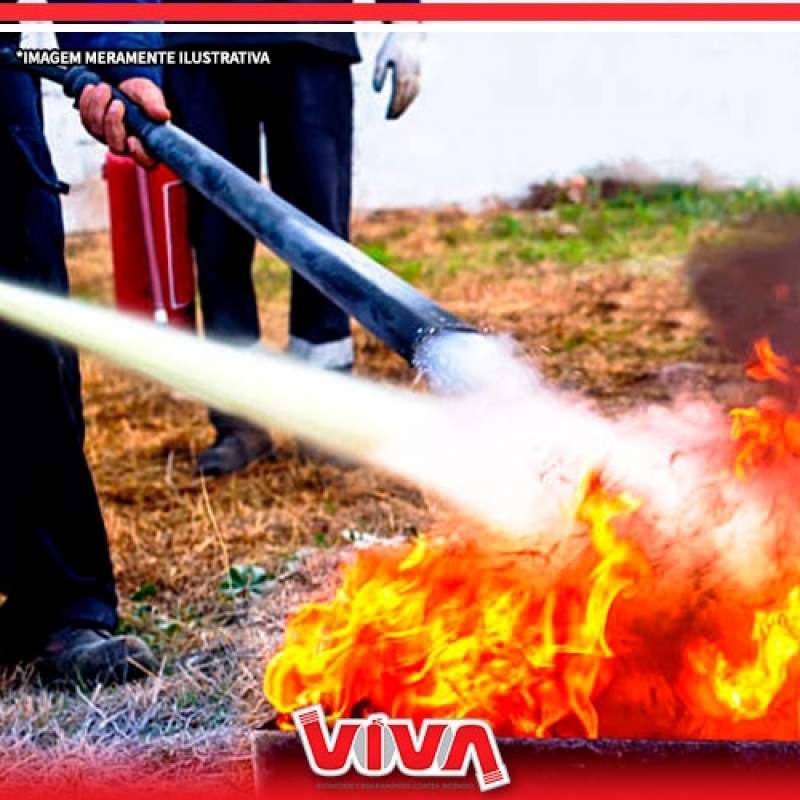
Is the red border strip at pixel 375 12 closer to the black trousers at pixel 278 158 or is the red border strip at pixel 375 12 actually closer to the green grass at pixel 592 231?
the black trousers at pixel 278 158

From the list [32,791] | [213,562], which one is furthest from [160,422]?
[32,791]

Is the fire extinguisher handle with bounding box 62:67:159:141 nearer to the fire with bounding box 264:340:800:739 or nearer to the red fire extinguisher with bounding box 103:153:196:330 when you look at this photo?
the red fire extinguisher with bounding box 103:153:196:330

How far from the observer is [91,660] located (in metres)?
2.95

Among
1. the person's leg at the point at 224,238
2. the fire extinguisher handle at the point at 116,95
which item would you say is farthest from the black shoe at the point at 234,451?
the fire extinguisher handle at the point at 116,95

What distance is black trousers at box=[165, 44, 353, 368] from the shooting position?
2.83m

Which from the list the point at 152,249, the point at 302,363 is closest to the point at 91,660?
the point at 302,363

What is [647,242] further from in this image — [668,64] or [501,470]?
[501,470]

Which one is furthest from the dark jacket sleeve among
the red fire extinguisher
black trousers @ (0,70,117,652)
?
the red fire extinguisher

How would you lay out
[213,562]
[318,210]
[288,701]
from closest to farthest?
→ [288,701], [318,210], [213,562]

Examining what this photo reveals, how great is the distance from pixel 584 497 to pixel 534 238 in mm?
682

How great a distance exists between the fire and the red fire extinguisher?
78 cm

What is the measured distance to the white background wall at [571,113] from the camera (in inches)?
105

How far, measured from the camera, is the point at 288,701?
2568 mm

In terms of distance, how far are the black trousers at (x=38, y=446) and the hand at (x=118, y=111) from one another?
104 millimetres
